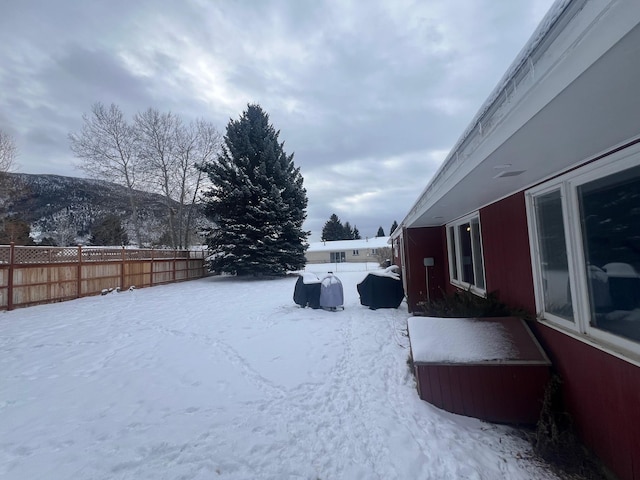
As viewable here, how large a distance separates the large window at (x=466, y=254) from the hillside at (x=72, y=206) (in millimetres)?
14671

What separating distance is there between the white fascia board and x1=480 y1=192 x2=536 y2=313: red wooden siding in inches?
60.5

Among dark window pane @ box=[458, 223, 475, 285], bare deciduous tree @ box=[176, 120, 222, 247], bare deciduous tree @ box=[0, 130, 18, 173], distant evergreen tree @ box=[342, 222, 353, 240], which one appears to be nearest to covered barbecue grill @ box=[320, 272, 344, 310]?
dark window pane @ box=[458, 223, 475, 285]

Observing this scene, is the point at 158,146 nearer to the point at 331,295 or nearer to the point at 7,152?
the point at 7,152

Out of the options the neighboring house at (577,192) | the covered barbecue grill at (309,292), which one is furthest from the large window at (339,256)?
the neighboring house at (577,192)

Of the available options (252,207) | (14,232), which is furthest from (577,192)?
(14,232)

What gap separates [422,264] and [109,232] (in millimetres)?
27077

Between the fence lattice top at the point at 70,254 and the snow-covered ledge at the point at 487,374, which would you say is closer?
the snow-covered ledge at the point at 487,374

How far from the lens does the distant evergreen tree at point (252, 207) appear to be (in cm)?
1580

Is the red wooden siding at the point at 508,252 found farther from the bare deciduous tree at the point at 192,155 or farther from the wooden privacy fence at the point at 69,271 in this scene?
the bare deciduous tree at the point at 192,155

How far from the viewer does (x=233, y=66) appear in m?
8.28

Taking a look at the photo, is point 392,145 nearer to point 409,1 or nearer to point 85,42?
point 409,1

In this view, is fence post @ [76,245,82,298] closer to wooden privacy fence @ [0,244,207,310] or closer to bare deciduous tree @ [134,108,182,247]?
wooden privacy fence @ [0,244,207,310]

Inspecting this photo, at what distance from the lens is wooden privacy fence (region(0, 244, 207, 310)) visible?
7973mm

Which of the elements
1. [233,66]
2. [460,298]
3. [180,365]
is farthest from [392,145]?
[180,365]
